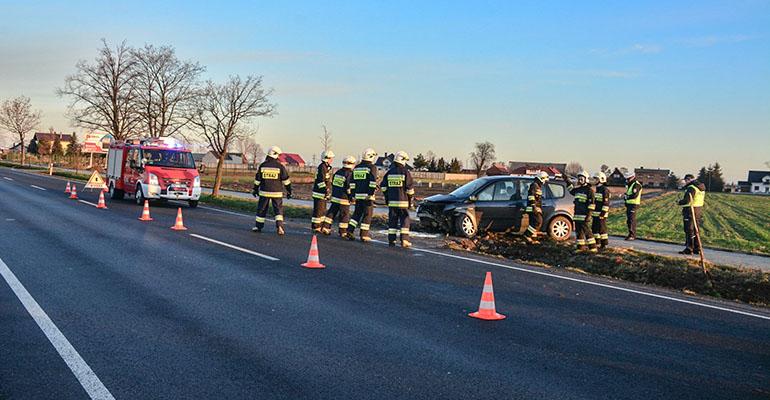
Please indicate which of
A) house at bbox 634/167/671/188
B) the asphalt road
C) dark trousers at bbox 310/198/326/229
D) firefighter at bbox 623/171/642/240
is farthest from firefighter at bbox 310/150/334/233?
house at bbox 634/167/671/188

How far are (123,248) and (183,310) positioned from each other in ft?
17.5

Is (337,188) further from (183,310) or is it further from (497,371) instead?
(497,371)

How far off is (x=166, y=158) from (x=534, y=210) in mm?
13769

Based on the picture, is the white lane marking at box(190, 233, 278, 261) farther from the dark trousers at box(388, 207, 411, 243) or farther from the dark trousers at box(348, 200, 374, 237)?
the dark trousers at box(388, 207, 411, 243)

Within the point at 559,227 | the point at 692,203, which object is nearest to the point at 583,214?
the point at 559,227

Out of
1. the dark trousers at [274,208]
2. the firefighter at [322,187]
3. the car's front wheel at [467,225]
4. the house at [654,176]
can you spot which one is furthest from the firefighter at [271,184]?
the house at [654,176]

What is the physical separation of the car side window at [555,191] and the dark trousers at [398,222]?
13.9ft

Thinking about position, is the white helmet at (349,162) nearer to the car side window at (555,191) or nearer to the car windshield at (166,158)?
the car side window at (555,191)

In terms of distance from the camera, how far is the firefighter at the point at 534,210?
15.1m

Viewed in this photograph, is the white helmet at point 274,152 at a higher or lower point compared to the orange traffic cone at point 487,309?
higher

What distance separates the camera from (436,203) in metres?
16.2

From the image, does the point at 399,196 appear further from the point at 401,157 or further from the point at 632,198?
the point at 632,198

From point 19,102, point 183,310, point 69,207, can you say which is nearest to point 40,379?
point 183,310

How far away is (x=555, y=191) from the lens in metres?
16.2
